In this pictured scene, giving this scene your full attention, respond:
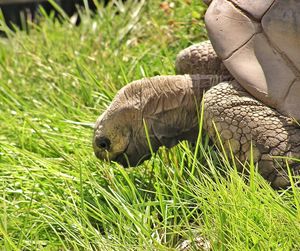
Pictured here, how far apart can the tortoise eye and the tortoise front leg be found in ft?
1.67

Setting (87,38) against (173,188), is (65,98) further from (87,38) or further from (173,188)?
(173,188)

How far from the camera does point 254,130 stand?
3553mm

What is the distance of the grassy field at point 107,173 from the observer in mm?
3121

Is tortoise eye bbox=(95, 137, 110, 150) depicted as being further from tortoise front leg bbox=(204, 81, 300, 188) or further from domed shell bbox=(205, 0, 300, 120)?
domed shell bbox=(205, 0, 300, 120)

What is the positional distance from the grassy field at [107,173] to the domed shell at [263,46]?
34 cm

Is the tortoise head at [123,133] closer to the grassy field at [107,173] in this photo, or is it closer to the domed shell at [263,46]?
the grassy field at [107,173]

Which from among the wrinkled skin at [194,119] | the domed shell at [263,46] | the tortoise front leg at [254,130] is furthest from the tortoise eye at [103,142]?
the domed shell at [263,46]

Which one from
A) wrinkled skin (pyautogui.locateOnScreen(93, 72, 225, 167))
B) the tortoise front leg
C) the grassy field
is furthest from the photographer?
wrinkled skin (pyautogui.locateOnScreen(93, 72, 225, 167))

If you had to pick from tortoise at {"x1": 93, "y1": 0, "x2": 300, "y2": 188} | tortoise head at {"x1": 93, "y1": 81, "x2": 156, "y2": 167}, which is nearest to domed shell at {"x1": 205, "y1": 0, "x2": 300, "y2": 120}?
tortoise at {"x1": 93, "y1": 0, "x2": 300, "y2": 188}

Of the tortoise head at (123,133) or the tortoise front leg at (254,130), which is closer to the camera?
the tortoise front leg at (254,130)

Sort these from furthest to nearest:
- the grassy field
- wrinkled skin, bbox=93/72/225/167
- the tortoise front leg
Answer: wrinkled skin, bbox=93/72/225/167 < the tortoise front leg < the grassy field

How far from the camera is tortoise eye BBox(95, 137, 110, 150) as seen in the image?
155 inches

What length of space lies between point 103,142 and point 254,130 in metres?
0.75

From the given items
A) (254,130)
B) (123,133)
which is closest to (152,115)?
(123,133)
